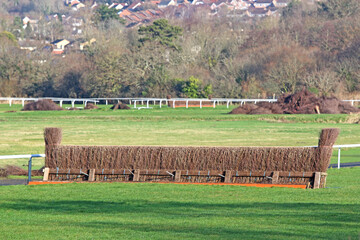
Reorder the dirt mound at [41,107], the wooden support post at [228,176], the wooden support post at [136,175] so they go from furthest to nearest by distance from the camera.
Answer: the dirt mound at [41,107] → the wooden support post at [136,175] → the wooden support post at [228,176]

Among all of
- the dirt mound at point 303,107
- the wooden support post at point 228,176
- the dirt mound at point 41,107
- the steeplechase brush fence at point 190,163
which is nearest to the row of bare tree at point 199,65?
the dirt mound at point 303,107

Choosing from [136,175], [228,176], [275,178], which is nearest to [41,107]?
[136,175]

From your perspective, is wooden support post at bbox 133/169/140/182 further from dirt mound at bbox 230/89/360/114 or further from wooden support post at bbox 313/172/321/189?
dirt mound at bbox 230/89/360/114

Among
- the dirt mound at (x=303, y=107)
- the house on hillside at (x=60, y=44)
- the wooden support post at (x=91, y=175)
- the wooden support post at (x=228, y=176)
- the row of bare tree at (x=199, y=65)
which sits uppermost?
the house on hillside at (x=60, y=44)

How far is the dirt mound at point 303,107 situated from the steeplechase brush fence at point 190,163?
27.5 meters

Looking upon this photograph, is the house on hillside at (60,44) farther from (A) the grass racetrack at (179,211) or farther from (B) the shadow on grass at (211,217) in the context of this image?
(B) the shadow on grass at (211,217)

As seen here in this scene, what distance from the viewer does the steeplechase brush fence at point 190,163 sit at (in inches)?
579

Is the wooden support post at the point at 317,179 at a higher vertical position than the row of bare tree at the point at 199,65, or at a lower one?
lower

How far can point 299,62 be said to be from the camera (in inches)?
2530

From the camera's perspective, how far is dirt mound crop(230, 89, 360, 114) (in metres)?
42.8

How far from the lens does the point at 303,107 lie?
43.2 m

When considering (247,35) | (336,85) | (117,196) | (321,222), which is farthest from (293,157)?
(247,35)

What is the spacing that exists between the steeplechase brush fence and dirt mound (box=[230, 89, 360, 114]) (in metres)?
27.5

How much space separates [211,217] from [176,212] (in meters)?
0.78
